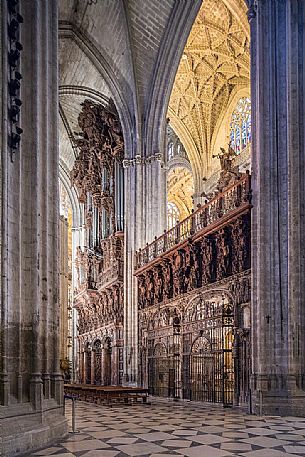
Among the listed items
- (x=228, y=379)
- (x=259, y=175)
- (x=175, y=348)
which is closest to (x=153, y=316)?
(x=175, y=348)

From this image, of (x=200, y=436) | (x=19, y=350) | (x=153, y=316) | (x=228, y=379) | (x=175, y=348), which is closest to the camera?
(x=19, y=350)

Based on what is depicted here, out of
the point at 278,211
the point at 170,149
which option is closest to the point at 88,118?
the point at 170,149

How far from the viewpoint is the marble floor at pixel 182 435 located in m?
8.59

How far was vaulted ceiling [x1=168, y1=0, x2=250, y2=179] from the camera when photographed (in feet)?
87.8

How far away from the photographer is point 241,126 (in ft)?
101

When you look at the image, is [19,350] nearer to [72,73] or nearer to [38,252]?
[38,252]

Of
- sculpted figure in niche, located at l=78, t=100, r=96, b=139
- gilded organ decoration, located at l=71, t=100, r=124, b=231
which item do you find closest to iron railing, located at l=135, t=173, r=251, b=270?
gilded organ decoration, located at l=71, t=100, r=124, b=231

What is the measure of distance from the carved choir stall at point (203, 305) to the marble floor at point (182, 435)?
2.12 m

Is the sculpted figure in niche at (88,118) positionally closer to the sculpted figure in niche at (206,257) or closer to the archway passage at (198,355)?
the archway passage at (198,355)

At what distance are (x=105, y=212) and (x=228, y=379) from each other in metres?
13.1

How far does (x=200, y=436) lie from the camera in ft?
33.3

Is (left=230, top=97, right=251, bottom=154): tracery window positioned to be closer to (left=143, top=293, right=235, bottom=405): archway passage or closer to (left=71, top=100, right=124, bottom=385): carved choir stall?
(left=71, top=100, right=124, bottom=385): carved choir stall

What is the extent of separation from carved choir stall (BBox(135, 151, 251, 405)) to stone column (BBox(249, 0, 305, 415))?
2.83 feet

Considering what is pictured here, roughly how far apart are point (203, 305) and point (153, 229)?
23.0ft
